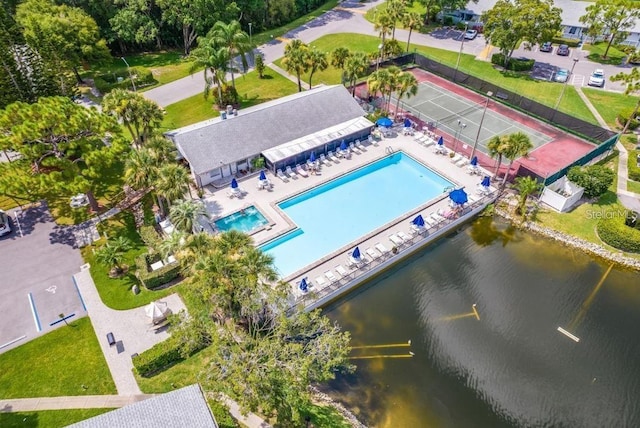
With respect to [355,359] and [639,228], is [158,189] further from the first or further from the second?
[639,228]

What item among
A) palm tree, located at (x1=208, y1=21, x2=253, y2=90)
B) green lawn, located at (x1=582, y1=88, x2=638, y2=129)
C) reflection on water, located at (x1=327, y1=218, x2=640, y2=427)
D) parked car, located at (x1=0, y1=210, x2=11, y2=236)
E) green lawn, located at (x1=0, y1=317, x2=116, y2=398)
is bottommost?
reflection on water, located at (x1=327, y1=218, x2=640, y2=427)

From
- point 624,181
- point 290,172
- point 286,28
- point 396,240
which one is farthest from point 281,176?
point 286,28

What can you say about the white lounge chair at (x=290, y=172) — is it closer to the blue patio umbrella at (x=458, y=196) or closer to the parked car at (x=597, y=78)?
the blue patio umbrella at (x=458, y=196)

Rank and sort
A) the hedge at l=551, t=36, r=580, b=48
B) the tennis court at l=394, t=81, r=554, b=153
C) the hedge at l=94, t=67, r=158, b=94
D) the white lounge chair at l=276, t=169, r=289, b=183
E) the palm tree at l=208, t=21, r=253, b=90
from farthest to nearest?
the hedge at l=551, t=36, r=580, b=48
the hedge at l=94, t=67, r=158, b=94
the tennis court at l=394, t=81, r=554, b=153
the palm tree at l=208, t=21, r=253, b=90
the white lounge chair at l=276, t=169, r=289, b=183

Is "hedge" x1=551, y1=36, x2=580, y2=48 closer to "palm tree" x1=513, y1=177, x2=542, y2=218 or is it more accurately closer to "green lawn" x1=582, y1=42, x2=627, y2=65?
"green lawn" x1=582, y1=42, x2=627, y2=65

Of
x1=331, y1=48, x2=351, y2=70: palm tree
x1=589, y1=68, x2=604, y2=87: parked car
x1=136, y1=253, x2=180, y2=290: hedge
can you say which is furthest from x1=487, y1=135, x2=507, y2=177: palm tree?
x1=589, y1=68, x2=604, y2=87: parked car

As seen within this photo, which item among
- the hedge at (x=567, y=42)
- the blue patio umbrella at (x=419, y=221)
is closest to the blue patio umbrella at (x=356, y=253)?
the blue patio umbrella at (x=419, y=221)
